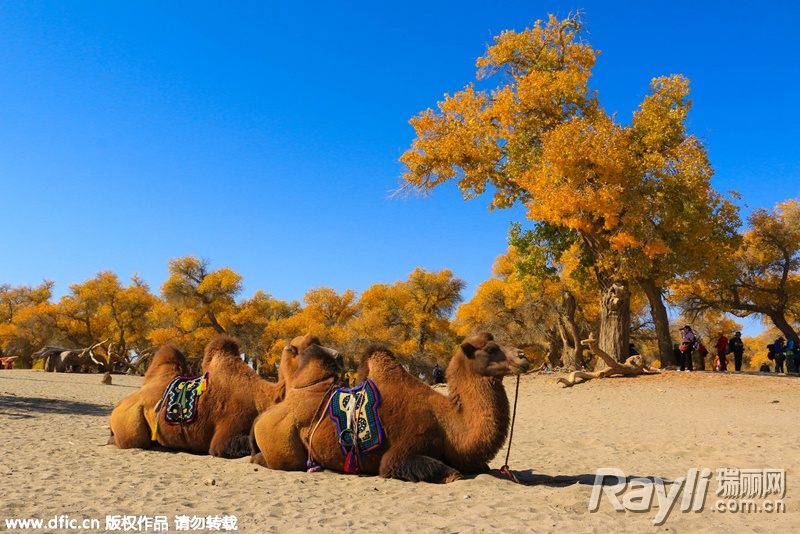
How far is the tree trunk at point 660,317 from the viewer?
24900 millimetres

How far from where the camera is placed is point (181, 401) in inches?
324

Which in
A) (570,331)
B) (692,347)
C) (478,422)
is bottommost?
(478,422)

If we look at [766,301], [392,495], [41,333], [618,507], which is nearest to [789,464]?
[618,507]

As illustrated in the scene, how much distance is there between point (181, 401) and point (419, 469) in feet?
11.9

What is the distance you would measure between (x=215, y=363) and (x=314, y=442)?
A: 2.42 metres

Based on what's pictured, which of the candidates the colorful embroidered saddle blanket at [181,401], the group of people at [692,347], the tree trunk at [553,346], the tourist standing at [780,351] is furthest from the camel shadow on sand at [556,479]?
the tree trunk at [553,346]

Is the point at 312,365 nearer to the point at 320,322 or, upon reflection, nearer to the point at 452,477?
the point at 452,477

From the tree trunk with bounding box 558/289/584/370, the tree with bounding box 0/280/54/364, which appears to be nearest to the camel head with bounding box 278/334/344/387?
the tree trunk with bounding box 558/289/584/370

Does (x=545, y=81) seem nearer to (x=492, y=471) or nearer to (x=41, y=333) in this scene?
(x=492, y=471)

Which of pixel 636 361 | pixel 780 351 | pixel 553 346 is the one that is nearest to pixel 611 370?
pixel 636 361

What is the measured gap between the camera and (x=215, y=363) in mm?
8617

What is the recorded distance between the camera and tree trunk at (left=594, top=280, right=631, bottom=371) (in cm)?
2223

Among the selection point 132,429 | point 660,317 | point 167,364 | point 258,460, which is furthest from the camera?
point 660,317

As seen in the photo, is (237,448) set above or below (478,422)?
below
